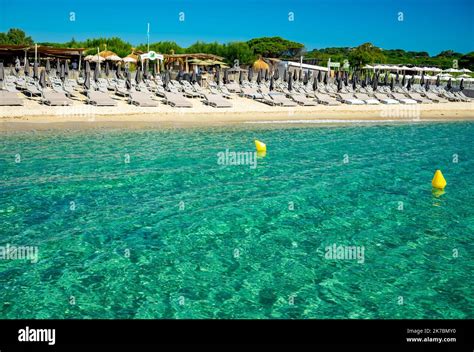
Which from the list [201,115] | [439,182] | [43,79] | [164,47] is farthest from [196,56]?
[439,182]

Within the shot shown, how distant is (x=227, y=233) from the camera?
7.32m

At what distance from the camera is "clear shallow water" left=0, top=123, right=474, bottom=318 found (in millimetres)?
5371

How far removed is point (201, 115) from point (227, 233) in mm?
12685

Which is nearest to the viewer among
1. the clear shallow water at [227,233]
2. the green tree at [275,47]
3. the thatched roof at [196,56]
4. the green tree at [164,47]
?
the clear shallow water at [227,233]

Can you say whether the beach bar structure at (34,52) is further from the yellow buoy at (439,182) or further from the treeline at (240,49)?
the yellow buoy at (439,182)

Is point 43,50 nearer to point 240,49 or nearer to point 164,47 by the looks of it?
point 164,47

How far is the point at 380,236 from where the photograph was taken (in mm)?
7344

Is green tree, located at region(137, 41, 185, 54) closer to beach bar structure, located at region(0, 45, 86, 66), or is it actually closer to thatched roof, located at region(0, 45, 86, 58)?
beach bar structure, located at region(0, 45, 86, 66)

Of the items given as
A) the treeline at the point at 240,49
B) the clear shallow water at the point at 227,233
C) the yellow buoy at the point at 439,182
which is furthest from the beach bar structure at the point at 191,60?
the yellow buoy at the point at 439,182

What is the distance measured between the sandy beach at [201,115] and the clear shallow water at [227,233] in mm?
3624

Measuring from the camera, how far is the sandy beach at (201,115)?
55.1 ft

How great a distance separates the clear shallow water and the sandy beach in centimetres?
362

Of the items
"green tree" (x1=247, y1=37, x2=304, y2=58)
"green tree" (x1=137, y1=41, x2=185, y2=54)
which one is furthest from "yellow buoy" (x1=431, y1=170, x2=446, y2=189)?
"green tree" (x1=247, y1=37, x2=304, y2=58)

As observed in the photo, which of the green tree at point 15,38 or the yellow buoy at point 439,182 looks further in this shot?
the green tree at point 15,38
